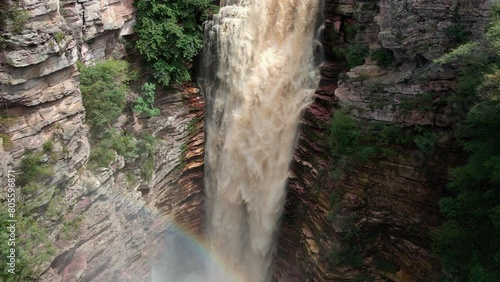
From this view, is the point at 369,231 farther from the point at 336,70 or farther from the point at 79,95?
the point at 79,95

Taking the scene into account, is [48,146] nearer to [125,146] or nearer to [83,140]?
[83,140]

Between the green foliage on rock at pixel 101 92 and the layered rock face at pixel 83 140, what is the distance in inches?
26.2

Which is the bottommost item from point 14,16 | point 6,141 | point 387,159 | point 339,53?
point 387,159

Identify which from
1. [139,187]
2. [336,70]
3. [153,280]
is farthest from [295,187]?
[153,280]

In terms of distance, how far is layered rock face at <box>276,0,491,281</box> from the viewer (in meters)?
11.2

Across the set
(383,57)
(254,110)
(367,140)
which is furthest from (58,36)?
(383,57)

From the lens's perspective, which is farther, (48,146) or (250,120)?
(250,120)

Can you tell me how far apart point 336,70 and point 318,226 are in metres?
5.84

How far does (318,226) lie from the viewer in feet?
47.8

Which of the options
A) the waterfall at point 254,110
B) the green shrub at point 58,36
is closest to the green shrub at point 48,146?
the green shrub at point 58,36

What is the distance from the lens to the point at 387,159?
483 inches

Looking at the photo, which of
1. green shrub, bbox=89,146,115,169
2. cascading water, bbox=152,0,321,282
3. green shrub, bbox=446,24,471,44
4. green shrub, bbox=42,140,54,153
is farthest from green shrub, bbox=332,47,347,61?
green shrub, bbox=42,140,54,153

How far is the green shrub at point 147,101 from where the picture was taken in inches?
609

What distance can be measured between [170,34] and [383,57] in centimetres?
816
